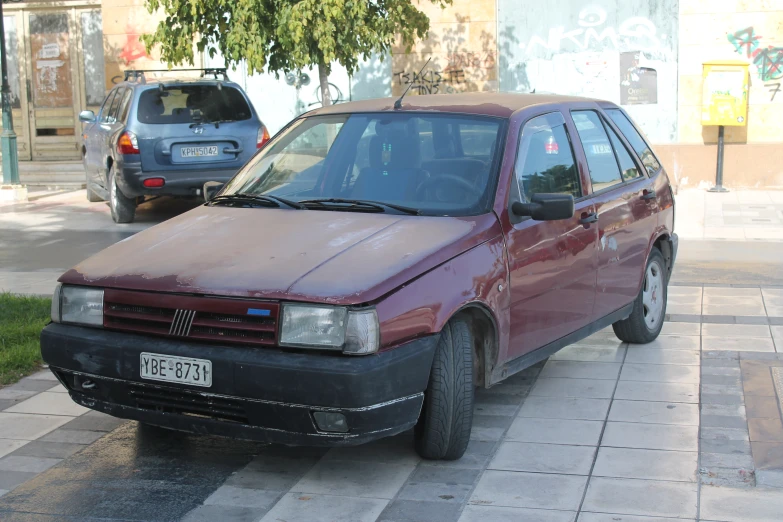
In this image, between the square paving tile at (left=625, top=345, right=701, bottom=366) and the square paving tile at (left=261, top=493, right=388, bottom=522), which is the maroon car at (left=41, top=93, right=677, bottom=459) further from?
the square paving tile at (left=625, top=345, right=701, bottom=366)

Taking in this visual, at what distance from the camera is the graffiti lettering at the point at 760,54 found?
15.8 metres

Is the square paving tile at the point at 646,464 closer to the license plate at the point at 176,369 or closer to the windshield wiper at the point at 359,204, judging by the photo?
the windshield wiper at the point at 359,204

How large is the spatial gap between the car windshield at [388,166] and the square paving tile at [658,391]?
1.59m

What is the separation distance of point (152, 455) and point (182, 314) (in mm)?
967

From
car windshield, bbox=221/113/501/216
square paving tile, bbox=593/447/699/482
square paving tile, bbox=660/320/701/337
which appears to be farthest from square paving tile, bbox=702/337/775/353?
car windshield, bbox=221/113/501/216

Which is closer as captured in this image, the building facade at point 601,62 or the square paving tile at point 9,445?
the square paving tile at point 9,445

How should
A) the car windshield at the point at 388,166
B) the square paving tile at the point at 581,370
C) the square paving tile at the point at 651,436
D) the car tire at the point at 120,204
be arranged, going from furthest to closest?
1. the car tire at the point at 120,204
2. the square paving tile at the point at 581,370
3. the car windshield at the point at 388,166
4. the square paving tile at the point at 651,436

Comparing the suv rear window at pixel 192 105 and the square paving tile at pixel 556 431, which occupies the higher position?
the suv rear window at pixel 192 105

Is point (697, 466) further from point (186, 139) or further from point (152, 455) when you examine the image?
point (186, 139)

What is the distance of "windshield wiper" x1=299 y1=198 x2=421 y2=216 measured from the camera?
208 inches

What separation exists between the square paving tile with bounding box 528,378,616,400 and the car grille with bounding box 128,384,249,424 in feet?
7.14

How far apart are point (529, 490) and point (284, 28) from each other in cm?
914

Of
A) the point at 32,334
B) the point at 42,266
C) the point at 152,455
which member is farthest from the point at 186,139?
the point at 152,455

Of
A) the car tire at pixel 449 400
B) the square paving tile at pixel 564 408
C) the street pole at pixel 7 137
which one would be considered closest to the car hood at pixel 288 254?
the car tire at pixel 449 400
